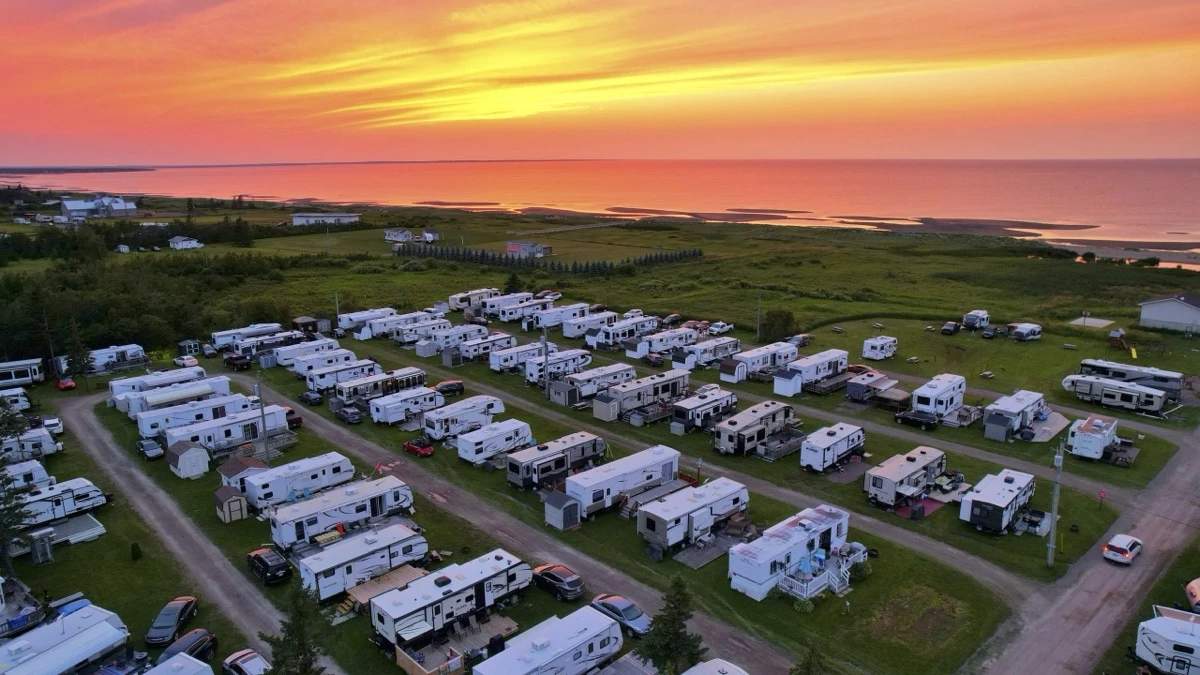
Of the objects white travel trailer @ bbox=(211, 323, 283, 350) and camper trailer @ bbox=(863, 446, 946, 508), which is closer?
camper trailer @ bbox=(863, 446, 946, 508)

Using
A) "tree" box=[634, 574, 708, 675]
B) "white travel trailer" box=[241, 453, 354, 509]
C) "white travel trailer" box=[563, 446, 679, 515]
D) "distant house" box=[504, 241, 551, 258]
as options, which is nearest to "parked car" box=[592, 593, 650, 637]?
"tree" box=[634, 574, 708, 675]

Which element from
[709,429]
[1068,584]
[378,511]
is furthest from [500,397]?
[1068,584]

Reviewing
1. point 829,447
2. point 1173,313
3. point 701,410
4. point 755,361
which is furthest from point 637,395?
point 1173,313

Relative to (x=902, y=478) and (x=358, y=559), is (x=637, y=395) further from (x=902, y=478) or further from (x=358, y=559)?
A: (x=358, y=559)

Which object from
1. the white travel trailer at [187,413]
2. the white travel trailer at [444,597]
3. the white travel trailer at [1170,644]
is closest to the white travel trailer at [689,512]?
the white travel trailer at [444,597]

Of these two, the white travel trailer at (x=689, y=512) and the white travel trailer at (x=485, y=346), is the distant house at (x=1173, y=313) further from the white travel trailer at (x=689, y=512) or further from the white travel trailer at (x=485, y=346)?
the white travel trailer at (x=485, y=346)

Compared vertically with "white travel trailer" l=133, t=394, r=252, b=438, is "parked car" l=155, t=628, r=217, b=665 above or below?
below

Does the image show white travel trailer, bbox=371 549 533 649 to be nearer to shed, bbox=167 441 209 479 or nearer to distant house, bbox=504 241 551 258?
shed, bbox=167 441 209 479

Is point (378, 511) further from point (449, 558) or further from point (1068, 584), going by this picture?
point (1068, 584)
